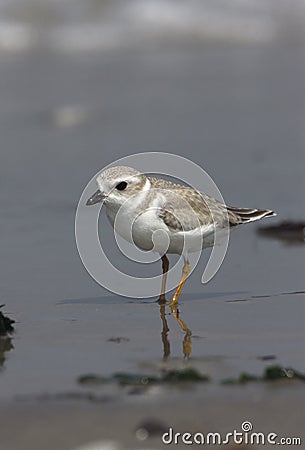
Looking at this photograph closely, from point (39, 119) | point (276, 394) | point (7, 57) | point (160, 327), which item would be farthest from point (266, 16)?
point (276, 394)

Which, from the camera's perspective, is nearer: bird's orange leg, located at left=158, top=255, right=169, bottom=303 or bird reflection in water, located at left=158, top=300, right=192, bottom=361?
bird reflection in water, located at left=158, top=300, right=192, bottom=361

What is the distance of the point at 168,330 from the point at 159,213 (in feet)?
2.72

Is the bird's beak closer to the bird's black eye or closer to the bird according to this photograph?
the bird

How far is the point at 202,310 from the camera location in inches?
239

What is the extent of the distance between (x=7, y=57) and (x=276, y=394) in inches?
431

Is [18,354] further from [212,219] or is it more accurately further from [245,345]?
[212,219]

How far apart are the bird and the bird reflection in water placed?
0.11 metres

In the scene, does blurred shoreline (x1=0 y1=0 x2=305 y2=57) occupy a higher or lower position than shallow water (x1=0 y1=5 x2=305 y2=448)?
higher

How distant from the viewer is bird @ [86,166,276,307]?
6.07 m

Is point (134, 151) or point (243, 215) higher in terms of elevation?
point (134, 151)

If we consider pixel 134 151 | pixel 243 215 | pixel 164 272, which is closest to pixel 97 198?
pixel 164 272

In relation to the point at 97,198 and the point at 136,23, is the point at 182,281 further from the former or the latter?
the point at 136,23

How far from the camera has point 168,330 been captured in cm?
565

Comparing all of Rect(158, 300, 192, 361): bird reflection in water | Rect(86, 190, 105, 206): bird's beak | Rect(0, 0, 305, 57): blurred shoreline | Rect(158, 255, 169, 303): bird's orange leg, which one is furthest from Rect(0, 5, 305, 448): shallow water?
Rect(86, 190, 105, 206): bird's beak
